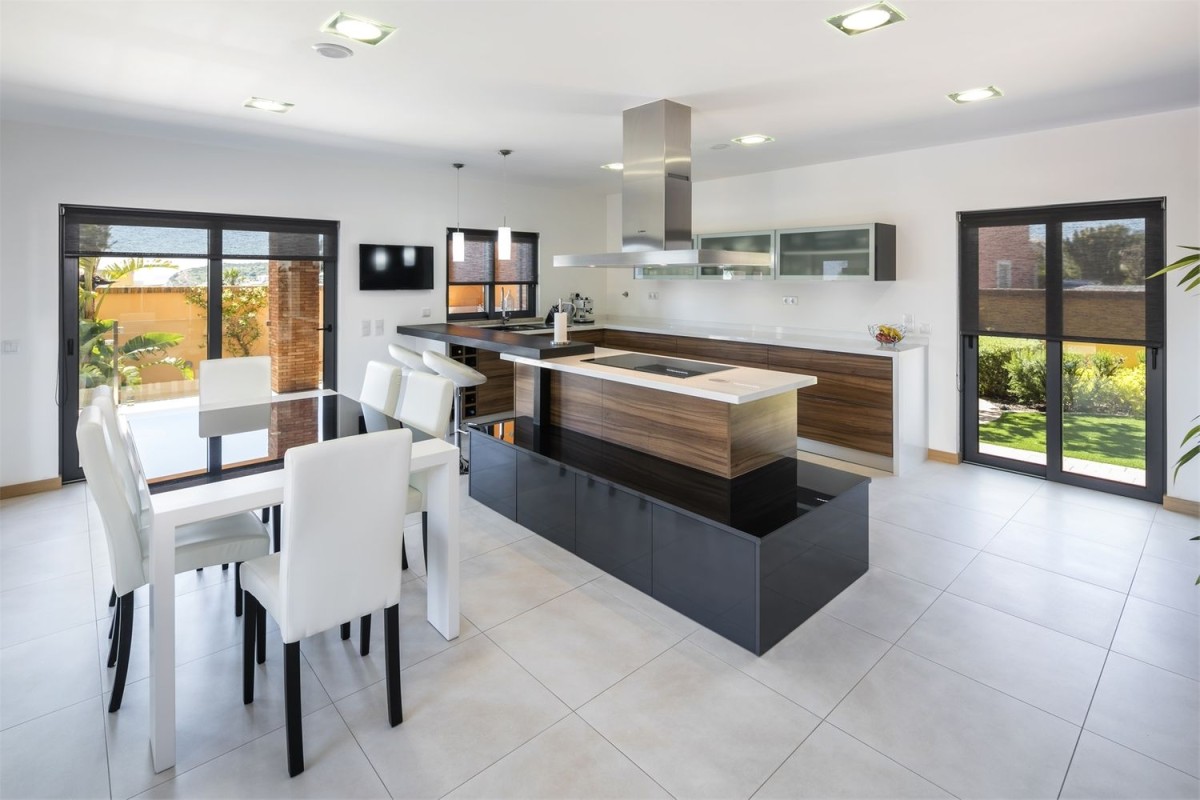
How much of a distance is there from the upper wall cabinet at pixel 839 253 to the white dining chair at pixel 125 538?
15.4ft

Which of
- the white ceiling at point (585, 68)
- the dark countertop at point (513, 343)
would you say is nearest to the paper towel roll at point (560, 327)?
the dark countertop at point (513, 343)

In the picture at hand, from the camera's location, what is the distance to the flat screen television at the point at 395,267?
5.87m

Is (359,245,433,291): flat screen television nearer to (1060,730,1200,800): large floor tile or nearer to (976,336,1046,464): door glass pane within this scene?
(976,336,1046,464): door glass pane

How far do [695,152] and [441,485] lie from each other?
385 centimetres

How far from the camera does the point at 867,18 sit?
2600 millimetres

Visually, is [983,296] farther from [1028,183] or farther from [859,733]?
[859,733]

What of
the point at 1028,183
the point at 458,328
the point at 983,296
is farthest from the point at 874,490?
the point at 458,328

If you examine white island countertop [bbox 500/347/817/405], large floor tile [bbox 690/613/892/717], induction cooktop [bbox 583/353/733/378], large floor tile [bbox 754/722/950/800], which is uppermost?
induction cooktop [bbox 583/353/733/378]

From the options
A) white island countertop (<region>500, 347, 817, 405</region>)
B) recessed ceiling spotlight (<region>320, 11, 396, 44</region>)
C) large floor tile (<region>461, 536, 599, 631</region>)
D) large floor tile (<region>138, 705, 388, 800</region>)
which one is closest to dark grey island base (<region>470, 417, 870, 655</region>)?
large floor tile (<region>461, 536, 599, 631</region>)

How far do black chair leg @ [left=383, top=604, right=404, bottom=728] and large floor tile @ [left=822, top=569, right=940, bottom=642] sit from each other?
189 cm

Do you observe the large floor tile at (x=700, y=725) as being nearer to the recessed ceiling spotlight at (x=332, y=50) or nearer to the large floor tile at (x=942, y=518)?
the large floor tile at (x=942, y=518)

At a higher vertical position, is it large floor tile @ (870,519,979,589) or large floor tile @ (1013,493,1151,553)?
large floor tile @ (1013,493,1151,553)

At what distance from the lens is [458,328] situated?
589 cm

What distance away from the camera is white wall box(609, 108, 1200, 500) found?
405 cm
